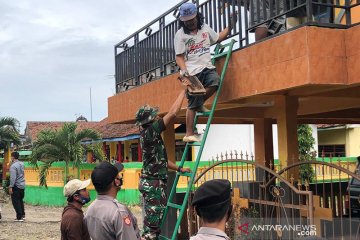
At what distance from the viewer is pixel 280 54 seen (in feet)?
17.8

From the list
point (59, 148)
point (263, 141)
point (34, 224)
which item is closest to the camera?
point (263, 141)

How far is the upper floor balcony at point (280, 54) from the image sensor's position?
16.5ft

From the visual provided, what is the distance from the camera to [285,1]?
5582 mm

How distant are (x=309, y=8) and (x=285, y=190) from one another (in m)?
2.09

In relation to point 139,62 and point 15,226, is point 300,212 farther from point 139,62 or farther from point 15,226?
point 15,226

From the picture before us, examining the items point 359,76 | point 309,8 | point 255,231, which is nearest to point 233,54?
point 309,8

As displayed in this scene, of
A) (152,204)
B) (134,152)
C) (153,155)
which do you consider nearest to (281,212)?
(152,204)

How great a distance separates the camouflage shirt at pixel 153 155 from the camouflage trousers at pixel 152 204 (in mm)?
85

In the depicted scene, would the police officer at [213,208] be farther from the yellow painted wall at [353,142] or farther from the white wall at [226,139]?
the yellow painted wall at [353,142]

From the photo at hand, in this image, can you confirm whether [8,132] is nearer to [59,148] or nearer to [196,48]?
[59,148]

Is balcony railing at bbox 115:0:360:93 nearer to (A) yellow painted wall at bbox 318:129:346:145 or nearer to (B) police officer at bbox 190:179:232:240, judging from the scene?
(B) police officer at bbox 190:179:232:240

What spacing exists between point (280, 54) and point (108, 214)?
2777 millimetres

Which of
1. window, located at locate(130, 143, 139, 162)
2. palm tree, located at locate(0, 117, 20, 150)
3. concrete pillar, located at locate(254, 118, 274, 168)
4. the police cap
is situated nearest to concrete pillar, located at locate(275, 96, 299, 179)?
concrete pillar, located at locate(254, 118, 274, 168)

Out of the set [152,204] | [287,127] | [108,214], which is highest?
[287,127]
